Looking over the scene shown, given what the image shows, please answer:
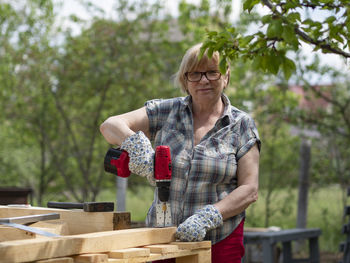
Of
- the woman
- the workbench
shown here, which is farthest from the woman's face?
the workbench

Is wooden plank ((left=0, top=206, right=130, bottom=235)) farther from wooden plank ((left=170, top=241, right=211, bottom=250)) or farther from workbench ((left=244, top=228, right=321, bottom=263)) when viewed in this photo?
workbench ((left=244, top=228, right=321, bottom=263))

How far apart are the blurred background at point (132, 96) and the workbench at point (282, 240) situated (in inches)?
71.5

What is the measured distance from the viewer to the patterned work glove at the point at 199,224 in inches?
86.6

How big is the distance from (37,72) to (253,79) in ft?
11.5

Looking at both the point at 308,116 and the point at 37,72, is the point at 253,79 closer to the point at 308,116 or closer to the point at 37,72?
the point at 308,116

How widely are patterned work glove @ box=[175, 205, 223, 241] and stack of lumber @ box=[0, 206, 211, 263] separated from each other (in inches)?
1.5

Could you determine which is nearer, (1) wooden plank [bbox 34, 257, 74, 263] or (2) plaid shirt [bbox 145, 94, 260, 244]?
(1) wooden plank [bbox 34, 257, 74, 263]

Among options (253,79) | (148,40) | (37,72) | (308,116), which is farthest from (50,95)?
(308,116)

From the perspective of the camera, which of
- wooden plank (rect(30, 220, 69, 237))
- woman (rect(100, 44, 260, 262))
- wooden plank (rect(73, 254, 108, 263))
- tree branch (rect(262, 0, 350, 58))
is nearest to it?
wooden plank (rect(73, 254, 108, 263))

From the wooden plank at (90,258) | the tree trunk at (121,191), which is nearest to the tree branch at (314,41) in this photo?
the wooden plank at (90,258)

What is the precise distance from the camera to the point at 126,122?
2.79m

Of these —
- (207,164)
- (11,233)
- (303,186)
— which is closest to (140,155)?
(207,164)

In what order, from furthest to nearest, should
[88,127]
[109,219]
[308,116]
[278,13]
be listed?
[88,127]
[308,116]
[278,13]
[109,219]

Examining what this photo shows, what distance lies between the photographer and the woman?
8.23ft
